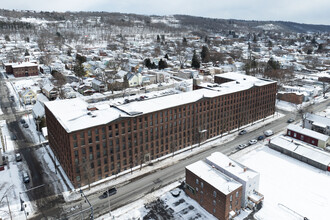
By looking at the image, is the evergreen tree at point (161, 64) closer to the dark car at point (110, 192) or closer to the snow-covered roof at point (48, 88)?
the snow-covered roof at point (48, 88)

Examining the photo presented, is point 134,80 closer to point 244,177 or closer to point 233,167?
point 233,167

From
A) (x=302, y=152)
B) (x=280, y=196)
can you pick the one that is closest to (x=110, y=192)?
(x=280, y=196)

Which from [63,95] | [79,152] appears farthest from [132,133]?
[63,95]

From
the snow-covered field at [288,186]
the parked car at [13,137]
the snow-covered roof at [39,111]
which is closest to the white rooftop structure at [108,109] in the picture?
the parked car at [13,137]

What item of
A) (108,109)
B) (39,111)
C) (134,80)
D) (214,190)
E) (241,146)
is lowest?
(241,146)

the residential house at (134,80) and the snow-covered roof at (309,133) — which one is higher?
the residential house at (134,80)

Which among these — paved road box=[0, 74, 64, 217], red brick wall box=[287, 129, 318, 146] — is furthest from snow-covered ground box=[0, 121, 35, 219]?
red brick wall box=[287, 129, 318, 146]
